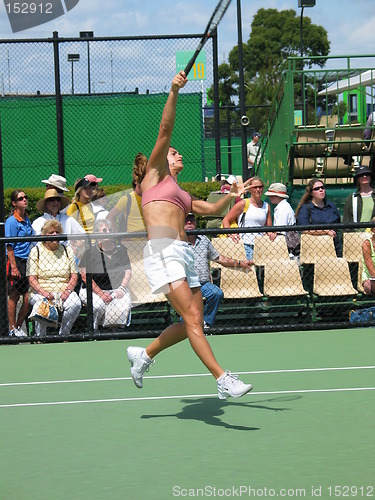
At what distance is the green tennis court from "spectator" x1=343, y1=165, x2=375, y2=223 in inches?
89.0

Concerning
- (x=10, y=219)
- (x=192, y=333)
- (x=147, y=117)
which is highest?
(x=147, y=117)

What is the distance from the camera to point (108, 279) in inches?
390

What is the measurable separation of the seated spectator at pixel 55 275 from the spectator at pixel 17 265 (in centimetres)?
19

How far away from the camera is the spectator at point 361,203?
10.8m

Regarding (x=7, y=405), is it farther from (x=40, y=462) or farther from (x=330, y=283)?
(x=330, y=283)

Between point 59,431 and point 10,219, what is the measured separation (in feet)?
15.3

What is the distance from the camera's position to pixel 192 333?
231 inches

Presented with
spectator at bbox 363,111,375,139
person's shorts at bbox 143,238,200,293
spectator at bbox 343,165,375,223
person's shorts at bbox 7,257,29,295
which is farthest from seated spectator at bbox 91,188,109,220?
spectator at bbox 363,111,375,139

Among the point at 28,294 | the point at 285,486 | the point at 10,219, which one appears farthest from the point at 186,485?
the point at 10,219

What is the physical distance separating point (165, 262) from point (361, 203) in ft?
17.7

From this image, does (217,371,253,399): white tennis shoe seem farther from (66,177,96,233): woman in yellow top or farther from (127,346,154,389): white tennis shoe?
(66,177,96,233): woman in yellow top

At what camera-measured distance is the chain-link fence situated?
965 cm

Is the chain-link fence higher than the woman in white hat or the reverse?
the reverse

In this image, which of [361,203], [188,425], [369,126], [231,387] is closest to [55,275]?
[361,203]
